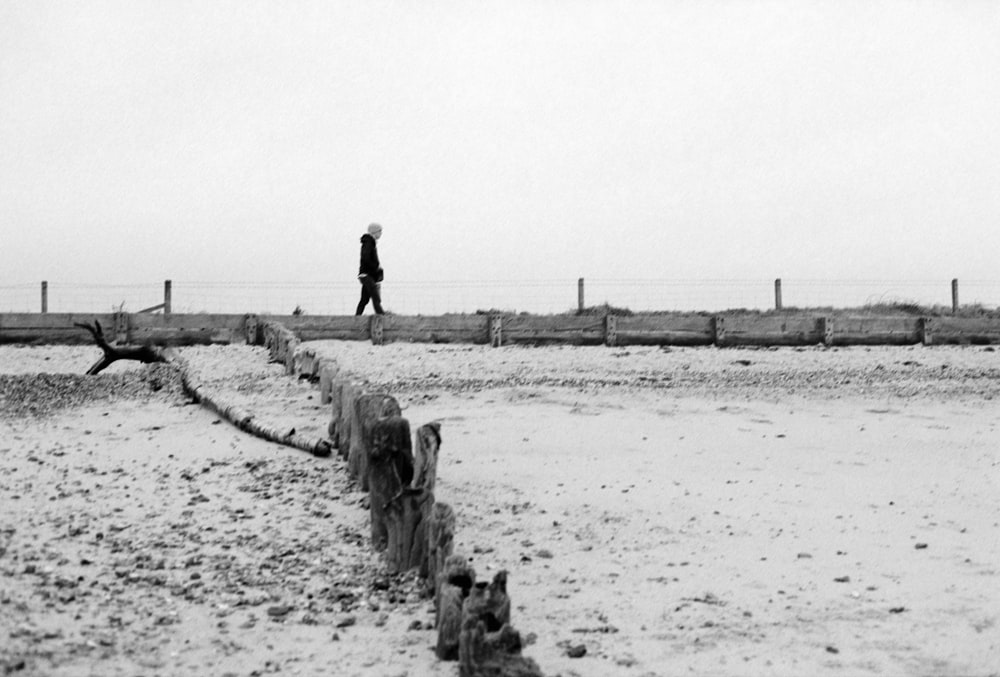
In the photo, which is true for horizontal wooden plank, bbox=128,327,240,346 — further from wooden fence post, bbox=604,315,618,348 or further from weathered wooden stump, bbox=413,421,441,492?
weathered wooden stump, bbox=413,421,441,492

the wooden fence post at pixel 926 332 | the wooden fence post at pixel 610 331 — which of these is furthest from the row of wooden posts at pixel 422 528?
the wooden fence post at pixel 926 332

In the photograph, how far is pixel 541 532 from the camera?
6.21 m

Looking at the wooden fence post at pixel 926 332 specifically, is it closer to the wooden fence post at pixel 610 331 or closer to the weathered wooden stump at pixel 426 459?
the wooden fence post at pixel 610 331

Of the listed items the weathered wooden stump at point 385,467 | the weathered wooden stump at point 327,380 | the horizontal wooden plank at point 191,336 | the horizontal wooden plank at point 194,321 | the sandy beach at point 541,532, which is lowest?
the sandy beach at point 541,532

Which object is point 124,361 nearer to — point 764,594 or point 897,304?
point 764,594

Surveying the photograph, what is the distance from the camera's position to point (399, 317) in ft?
49.3

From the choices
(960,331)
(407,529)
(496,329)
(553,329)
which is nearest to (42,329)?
(496,329)

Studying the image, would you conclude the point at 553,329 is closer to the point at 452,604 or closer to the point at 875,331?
the point at 875,331

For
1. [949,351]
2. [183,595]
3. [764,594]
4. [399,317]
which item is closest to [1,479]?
[183,595]

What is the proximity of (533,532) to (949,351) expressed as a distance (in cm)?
1054

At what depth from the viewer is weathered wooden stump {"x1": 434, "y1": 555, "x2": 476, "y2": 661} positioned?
4305mm

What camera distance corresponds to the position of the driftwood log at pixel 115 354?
12383 millimetres

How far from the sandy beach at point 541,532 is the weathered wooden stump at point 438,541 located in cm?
17

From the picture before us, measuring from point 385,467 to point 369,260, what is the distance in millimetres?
9461
